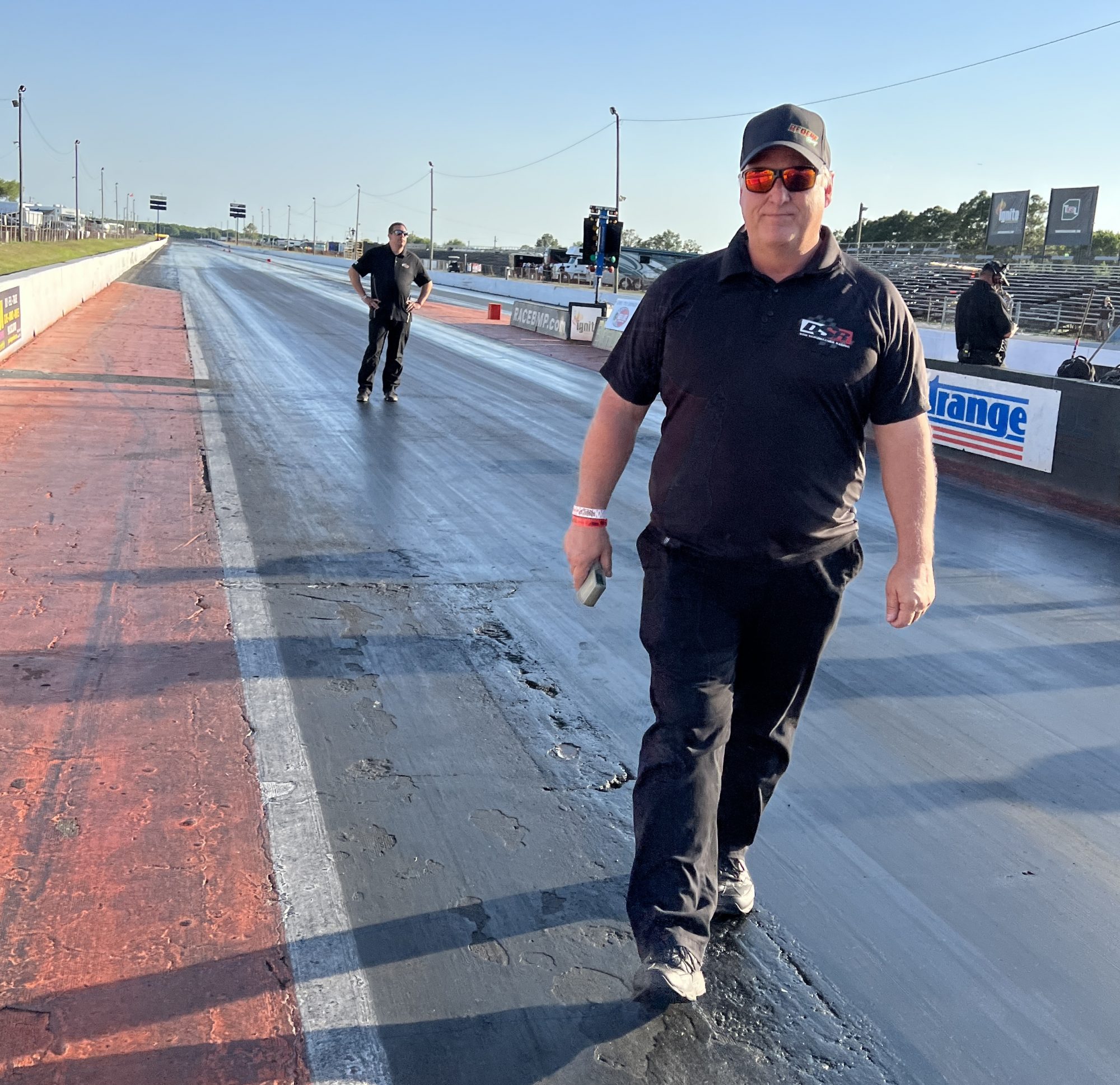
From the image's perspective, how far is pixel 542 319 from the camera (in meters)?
→ 27.7

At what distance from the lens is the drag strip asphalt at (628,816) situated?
2.54m

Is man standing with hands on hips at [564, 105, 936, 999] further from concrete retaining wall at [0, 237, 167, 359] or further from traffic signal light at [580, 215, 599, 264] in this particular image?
traffic signal light at [580, 215, 599, 264]

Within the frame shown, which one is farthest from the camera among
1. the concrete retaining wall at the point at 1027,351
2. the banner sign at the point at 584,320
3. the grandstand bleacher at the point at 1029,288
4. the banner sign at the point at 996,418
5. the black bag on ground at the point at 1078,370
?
the grandstand bleacher at the point at 1029,288

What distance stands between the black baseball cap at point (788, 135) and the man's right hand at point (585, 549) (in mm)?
970

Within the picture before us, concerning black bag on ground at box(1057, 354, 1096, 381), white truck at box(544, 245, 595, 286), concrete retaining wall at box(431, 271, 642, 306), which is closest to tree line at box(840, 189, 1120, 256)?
white truck at box(544, 245, 595, 286)

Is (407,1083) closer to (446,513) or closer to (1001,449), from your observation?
(446,513)

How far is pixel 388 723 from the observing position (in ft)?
13.5

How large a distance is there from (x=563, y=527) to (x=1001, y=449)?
5473mm

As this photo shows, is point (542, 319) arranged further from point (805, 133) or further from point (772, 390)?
point (772, 390)

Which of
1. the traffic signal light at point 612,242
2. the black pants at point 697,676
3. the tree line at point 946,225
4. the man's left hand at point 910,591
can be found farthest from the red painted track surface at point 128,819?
the tree line at point 946,225

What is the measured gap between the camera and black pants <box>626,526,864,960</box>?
2598mm

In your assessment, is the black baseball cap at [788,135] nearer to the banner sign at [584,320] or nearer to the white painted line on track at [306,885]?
the white painted line on track at [306,885]

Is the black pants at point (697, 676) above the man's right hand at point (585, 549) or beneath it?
beneath

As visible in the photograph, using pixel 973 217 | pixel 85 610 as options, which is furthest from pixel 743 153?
pixel 973 217
